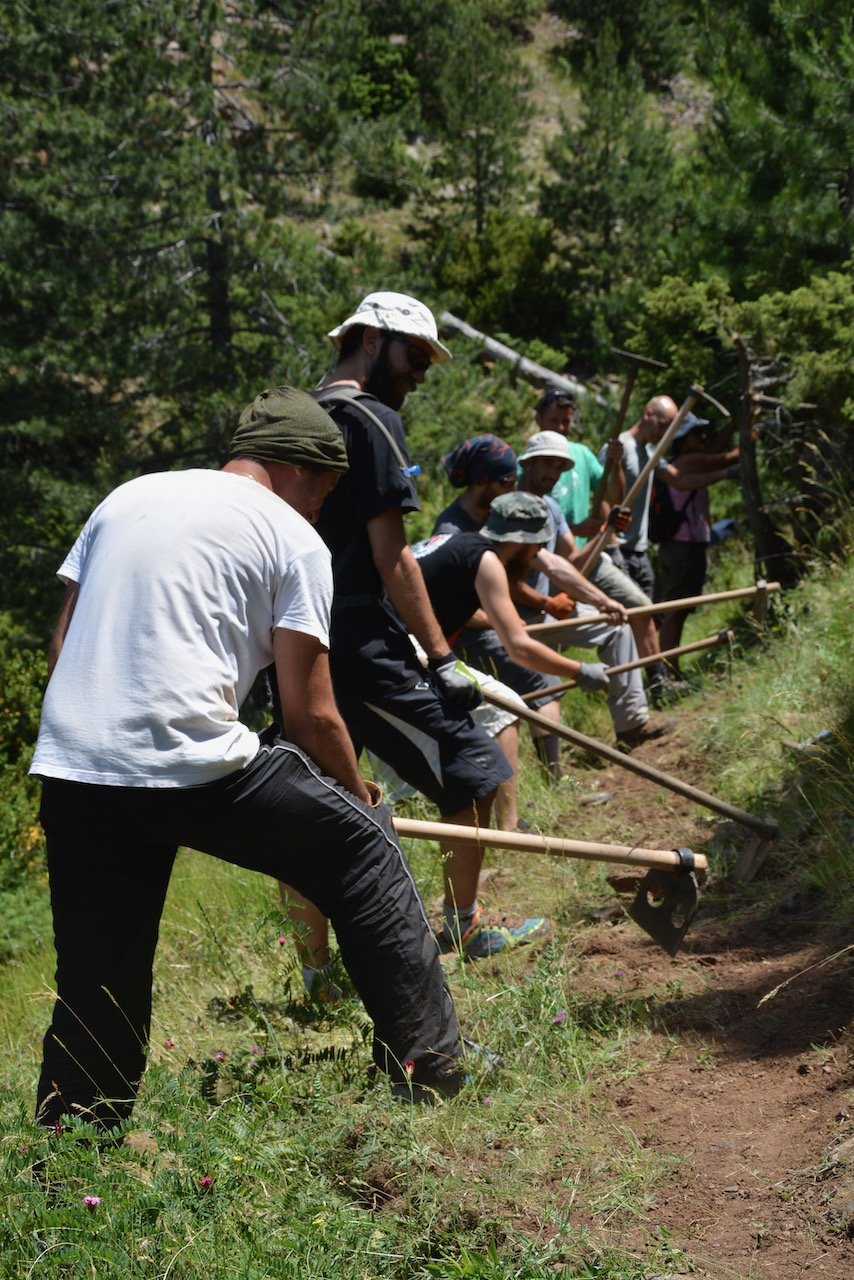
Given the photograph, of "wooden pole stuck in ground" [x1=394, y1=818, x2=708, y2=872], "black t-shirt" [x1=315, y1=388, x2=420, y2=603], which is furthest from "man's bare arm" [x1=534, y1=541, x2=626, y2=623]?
"wooden pole stuck in ground" [x1=394, y1=818, x2=708, y2=872]

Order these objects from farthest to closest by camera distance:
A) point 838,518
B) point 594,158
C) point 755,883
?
point 594,158 < point 838,518 < point 755,883

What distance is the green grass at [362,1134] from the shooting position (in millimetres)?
2555

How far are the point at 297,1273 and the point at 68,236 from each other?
Result: 10660 millimetres

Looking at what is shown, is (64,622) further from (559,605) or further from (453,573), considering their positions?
(559,605)

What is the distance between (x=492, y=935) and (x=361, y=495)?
1.56 meters

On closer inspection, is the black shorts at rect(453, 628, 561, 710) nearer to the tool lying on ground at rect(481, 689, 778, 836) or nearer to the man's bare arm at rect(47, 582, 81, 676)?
the tool lying on ground at rect(481, 689, 778, 836)

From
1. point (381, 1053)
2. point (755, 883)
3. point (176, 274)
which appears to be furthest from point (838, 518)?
point (176, 274)

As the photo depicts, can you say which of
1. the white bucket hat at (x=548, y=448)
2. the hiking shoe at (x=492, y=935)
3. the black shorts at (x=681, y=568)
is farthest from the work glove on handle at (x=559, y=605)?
the hiking shoe at (x=492, y=935)

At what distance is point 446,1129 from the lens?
3061 mm

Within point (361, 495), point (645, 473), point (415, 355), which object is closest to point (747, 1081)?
point (361, 495)

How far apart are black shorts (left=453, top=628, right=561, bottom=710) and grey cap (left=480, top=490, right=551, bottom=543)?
2.74 ft

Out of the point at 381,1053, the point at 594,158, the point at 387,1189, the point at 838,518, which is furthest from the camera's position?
the point at 594,158

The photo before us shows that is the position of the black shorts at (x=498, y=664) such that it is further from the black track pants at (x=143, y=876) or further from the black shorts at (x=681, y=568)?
the black track pants at (x=143, y=876)

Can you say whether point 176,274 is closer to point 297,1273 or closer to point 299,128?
point 299,128
